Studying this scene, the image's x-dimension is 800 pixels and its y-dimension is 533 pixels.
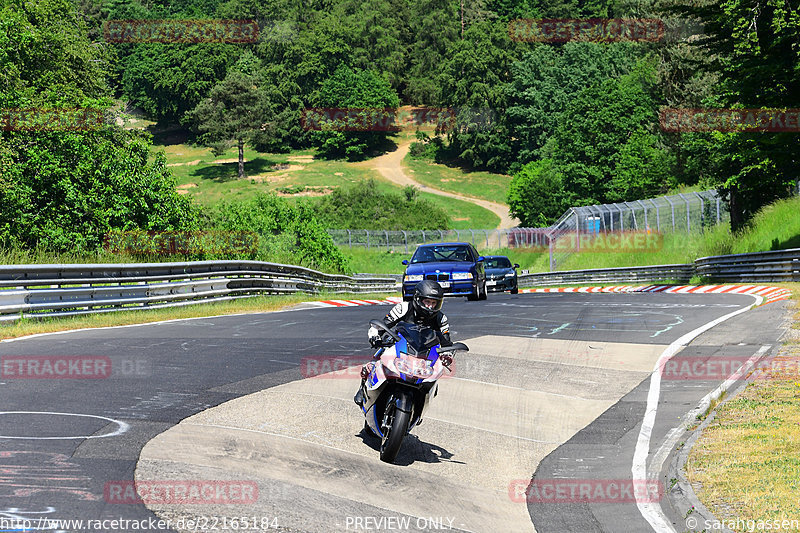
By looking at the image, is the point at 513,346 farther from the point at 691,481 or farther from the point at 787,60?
the point at 787,60

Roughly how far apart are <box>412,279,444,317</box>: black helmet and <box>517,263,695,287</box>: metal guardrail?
105 ft

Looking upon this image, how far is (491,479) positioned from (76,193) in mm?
27058

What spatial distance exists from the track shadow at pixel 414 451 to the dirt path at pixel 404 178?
85.4 meters

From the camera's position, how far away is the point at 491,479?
747cm

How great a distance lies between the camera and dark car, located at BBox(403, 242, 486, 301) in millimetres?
21766

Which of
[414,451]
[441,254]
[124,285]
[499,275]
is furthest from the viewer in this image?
[499,275]

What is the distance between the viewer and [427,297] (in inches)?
292

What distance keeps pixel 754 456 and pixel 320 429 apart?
12.5ft

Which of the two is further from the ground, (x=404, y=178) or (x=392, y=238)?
(x=404, y=178)

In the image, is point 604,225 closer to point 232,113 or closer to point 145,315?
point 145,315

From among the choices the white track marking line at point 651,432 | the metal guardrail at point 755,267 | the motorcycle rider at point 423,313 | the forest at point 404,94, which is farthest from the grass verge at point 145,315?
the metal guardrail at point 755,267

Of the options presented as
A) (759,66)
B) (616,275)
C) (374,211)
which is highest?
(759,66)

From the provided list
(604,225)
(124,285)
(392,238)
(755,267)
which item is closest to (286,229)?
(604,225)

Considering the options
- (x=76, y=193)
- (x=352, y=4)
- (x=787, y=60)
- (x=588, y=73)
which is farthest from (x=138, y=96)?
(x=787, y=60)
